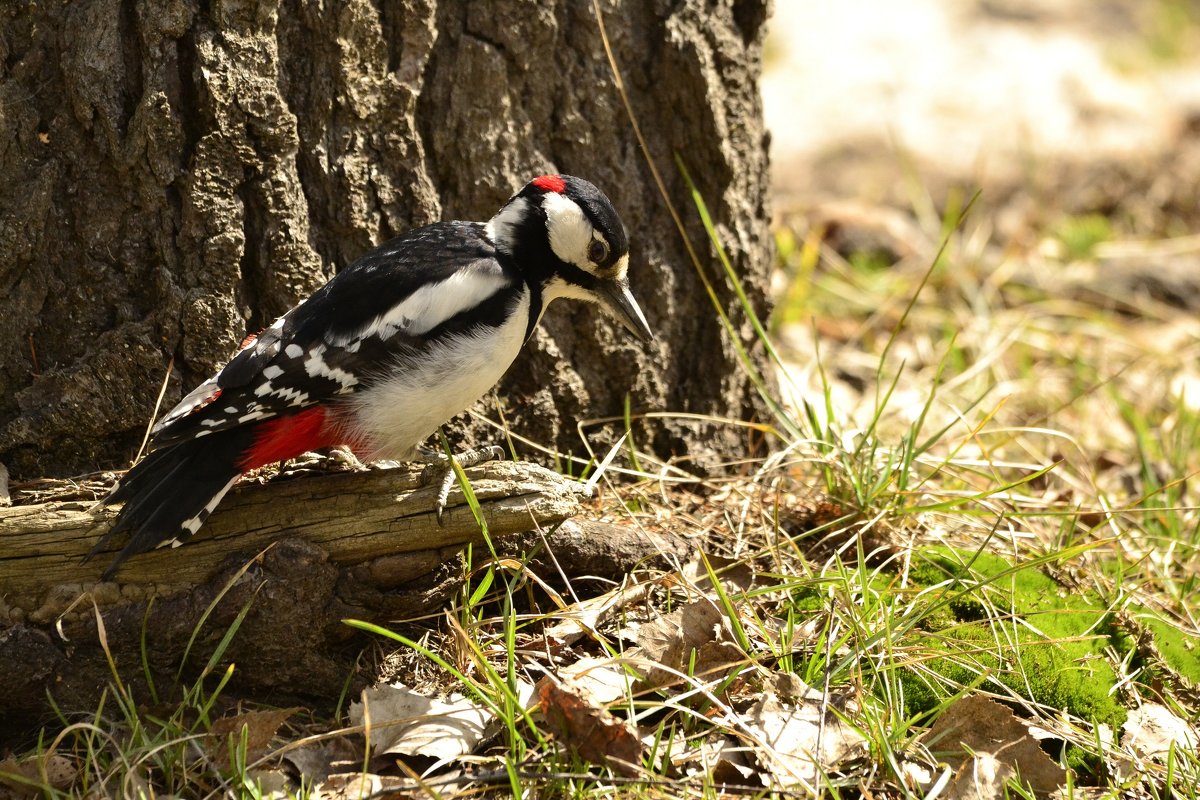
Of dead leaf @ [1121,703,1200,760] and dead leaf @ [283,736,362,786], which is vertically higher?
dead leaf @ [283,736,362,786]

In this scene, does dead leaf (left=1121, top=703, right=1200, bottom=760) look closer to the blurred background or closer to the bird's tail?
the blurred background

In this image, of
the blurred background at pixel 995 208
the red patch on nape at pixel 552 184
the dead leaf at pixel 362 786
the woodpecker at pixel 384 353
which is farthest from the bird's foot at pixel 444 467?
the blurred background at pixel 995 208

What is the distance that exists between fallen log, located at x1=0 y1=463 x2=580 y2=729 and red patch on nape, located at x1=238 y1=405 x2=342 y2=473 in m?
0.12

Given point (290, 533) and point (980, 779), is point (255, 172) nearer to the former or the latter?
point (290, 533)

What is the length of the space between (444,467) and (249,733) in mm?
796

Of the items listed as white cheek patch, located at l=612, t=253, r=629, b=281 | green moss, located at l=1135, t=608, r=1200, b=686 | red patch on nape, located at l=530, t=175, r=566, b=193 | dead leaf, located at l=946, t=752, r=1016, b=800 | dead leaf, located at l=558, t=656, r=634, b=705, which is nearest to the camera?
dead leaf, located at l=946, t=752, r=1016, b=800

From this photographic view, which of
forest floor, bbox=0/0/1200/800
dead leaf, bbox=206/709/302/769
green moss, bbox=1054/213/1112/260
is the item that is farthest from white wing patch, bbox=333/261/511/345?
green moss, bbox=1054/213/1112/260

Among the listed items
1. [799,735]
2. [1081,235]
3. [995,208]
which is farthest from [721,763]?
[995,208]

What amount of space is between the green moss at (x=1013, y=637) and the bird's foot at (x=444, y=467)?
3.98 ft

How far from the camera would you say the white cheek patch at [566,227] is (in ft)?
10.4

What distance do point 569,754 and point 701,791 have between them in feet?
0.97

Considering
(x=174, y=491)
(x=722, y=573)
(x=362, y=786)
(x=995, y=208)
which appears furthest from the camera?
(x=995, y=208)

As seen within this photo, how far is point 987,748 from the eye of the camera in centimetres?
260

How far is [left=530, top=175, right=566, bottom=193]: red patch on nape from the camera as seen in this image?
3.15m
